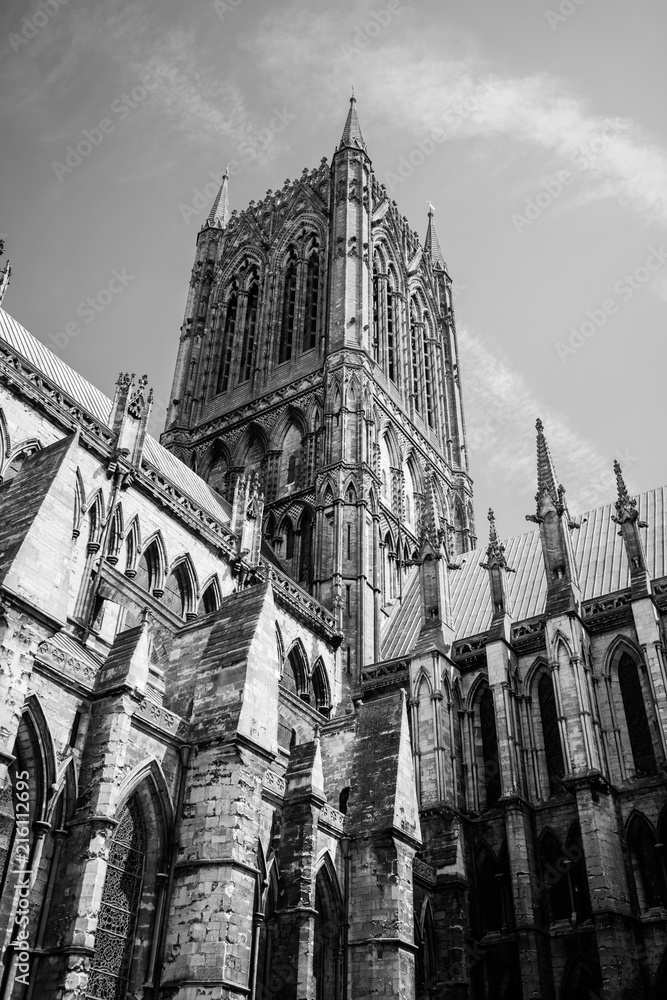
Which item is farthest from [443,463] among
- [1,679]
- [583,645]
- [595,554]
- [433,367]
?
[1,679]

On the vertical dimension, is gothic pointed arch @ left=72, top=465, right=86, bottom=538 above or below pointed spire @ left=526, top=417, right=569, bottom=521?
below

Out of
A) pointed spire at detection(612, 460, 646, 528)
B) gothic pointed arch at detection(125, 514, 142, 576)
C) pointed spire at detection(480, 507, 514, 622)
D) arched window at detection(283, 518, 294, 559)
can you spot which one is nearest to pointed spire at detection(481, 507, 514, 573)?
pointed spire at detection(480, 507, 514, 622)

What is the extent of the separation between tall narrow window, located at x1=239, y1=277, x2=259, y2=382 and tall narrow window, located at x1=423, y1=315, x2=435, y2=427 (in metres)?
9.22

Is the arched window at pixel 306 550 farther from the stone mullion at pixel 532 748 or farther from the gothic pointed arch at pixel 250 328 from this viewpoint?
the gothic pointed arch at pixel 250 328

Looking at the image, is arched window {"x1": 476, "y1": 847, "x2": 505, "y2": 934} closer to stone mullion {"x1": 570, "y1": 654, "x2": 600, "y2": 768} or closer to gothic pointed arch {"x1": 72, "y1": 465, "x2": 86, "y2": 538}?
stone mullion {"x1": 570, "y1": 654, "x2": 600, "y2": 768}

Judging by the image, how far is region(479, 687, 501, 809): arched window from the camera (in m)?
28.0

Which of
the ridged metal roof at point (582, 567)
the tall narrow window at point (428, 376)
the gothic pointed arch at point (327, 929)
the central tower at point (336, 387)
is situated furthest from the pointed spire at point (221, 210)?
the gothic pointed arch at point (327, 929)

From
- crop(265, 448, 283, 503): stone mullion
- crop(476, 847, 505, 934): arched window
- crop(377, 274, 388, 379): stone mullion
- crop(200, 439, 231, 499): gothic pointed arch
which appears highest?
crop(377, 274, 388, 379): stone mullion

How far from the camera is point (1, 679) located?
45.1ft

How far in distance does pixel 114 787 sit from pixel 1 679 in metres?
2.82

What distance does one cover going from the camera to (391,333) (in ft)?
158

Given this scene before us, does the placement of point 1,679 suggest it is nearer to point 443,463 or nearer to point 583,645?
point 583,645

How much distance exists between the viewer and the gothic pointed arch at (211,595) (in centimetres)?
2938

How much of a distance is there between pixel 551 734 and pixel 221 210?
40388 millimetres
